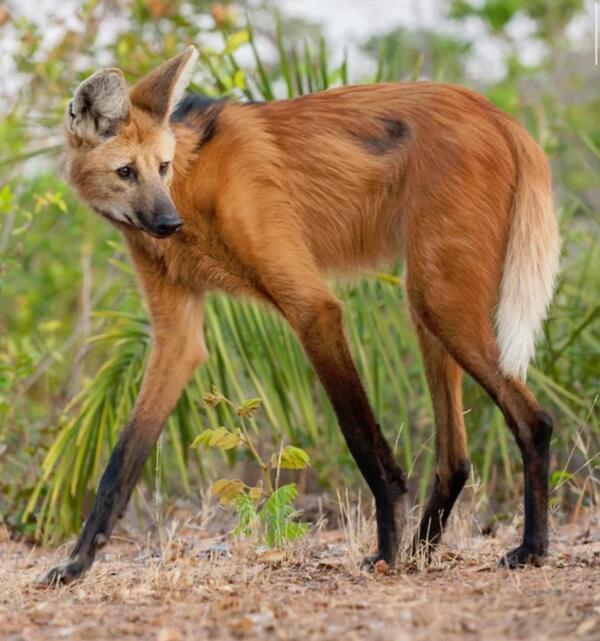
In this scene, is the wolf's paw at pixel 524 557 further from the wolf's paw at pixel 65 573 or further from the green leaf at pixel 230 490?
the wolf's paw at pixel 65 573

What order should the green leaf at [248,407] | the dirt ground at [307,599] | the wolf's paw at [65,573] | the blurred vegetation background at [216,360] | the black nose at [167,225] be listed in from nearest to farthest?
the dirt ground at [307,599], the wolf's paw at [65,573], the black nose at [167,225], the green leaf at [248,407], the blurred vegetation background at [216,360]

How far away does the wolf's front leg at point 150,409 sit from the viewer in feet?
10.7

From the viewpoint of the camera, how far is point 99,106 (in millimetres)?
3459

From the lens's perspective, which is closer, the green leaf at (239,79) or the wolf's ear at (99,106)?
the wolf's ear at (99,106)

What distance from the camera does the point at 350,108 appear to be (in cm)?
373

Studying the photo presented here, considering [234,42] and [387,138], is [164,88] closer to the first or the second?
[387,138]

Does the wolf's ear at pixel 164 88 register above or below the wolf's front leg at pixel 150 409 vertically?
above

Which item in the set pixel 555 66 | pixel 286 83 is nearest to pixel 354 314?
pixel 286 83

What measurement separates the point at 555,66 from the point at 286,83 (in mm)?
9993

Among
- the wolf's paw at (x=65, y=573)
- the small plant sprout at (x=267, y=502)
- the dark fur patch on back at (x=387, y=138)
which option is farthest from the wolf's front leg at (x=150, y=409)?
the dark fur patch on back at (x=387, y=138)

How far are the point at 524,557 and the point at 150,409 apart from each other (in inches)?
51.2

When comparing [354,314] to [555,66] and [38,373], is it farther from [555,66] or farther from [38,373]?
[555,66]

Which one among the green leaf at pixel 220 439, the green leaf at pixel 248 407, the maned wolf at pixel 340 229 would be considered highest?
the maned wolf at pixel 340 229

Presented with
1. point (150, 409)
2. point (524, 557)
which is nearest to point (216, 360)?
point (150, 409)
